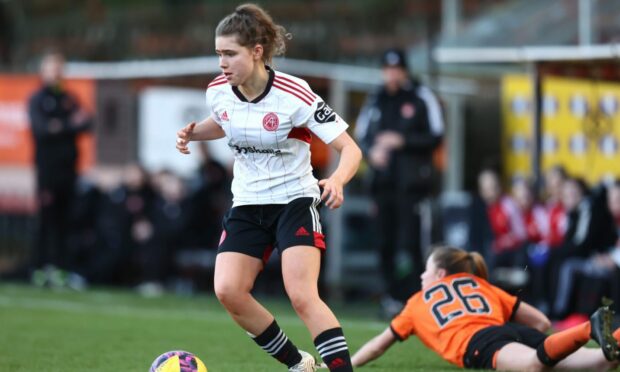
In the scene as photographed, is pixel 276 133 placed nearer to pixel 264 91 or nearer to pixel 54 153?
pixel 264 91

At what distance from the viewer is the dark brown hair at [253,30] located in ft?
21.7

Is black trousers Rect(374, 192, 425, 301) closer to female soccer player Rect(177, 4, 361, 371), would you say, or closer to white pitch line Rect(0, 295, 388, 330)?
white pitch line Rect(0, 295, 388, 330)

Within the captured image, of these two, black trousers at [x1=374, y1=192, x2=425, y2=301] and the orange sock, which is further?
black trousers at [x1=374, y1=192, x2=425, y2=301]

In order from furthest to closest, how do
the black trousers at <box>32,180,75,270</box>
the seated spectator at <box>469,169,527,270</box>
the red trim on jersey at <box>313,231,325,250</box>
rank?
the black trousers at <box>32,180,75,270</box> < the seated spectator at <box>469,169,527,270</box> < the red trim on jersey at <box>313,231,325,250</box>

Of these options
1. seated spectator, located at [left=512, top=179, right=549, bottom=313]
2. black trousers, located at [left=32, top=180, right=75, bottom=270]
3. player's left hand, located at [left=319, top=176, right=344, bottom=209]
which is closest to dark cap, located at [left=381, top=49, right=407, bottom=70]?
seated spectator, located at [left=512, top=179, right=549, bottom=313]

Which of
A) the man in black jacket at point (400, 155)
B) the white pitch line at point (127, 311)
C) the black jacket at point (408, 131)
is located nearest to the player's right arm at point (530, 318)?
the white pitch line at point (127, 311)

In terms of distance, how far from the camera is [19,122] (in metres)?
18.5

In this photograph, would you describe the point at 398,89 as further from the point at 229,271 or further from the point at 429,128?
the point at 229,271

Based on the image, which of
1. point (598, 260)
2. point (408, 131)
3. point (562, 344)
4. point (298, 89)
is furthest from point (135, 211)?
point (562, 344)

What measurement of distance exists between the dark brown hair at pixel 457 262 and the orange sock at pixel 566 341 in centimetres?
97

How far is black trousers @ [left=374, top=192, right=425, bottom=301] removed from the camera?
12.1 m

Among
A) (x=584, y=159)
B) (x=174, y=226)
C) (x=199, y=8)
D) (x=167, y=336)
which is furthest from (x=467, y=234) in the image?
(x=199, y=8)

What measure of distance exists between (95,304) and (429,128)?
378 centimetres

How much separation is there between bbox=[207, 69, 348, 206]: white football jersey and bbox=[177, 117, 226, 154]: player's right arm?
22 centimetres
